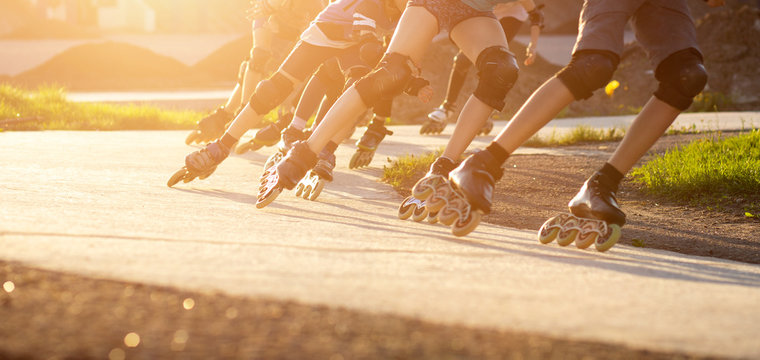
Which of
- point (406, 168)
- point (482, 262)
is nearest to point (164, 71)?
point (406, 168)

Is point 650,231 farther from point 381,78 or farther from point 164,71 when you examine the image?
point 164,71

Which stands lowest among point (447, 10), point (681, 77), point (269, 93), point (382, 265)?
point (382, 265)

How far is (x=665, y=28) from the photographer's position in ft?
10.5

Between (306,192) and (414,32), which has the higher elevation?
(414,32)

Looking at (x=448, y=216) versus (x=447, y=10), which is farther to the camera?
(x=447, y=10)

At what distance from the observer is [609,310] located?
208 centimetres

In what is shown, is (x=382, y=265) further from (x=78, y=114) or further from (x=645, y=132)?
(x=78, y=114)

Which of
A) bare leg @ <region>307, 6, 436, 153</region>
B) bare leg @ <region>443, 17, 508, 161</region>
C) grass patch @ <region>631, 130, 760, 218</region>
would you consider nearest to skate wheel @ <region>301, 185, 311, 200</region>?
bare leg @ <region>307, 6, 436, 153</region>

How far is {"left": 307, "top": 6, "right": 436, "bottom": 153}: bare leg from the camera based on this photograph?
3.56 metres

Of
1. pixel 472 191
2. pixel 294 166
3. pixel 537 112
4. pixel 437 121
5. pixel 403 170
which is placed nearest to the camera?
pixel 472 191

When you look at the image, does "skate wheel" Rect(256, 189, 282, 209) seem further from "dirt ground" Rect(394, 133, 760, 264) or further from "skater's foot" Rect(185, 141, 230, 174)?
"dirt ground" Rect(394, 133, 760, 264)

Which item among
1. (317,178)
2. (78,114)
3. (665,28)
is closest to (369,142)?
(317,178)

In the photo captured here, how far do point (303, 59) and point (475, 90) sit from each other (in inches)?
50.2

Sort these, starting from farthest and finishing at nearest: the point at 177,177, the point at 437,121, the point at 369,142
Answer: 1. the point at 437,121
2. the point at 369,142
3. the point at 177,177
